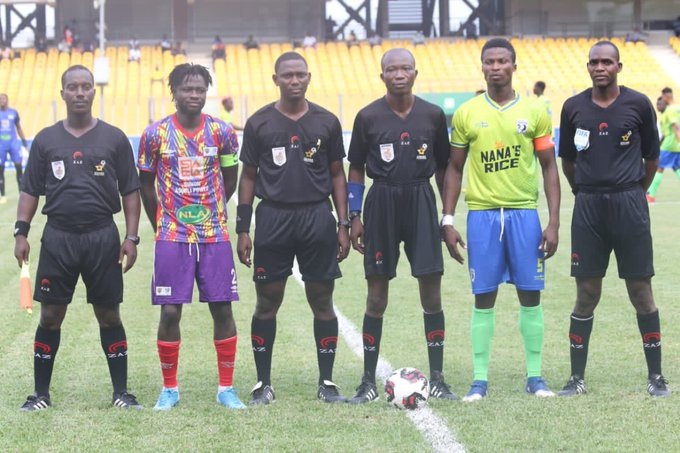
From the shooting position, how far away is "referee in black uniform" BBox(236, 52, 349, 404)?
20.8 ft

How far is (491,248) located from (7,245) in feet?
32.1

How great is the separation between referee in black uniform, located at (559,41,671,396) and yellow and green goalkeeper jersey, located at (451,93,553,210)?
0.88 feet

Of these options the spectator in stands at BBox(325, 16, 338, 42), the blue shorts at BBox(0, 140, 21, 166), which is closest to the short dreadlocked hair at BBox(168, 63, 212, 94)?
the blue shorts at BBox(0, 140, 21, 166)

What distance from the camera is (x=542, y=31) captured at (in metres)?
47.0

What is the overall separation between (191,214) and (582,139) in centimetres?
232

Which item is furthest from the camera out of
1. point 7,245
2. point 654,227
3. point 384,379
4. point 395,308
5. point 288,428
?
point 654,227

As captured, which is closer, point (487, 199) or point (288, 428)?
point (288, 428)

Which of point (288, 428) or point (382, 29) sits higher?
point (382, 29)

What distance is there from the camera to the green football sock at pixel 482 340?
252 inches

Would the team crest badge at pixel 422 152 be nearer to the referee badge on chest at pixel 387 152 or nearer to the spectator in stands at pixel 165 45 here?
the referee badge on chest at pixel 387 152

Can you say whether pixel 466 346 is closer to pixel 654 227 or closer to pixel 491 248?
pixel 491 248

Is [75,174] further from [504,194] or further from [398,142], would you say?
[504,194]

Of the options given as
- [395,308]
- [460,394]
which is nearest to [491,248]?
[460,394]

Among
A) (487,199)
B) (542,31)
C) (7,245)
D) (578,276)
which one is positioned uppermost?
(542,31)
